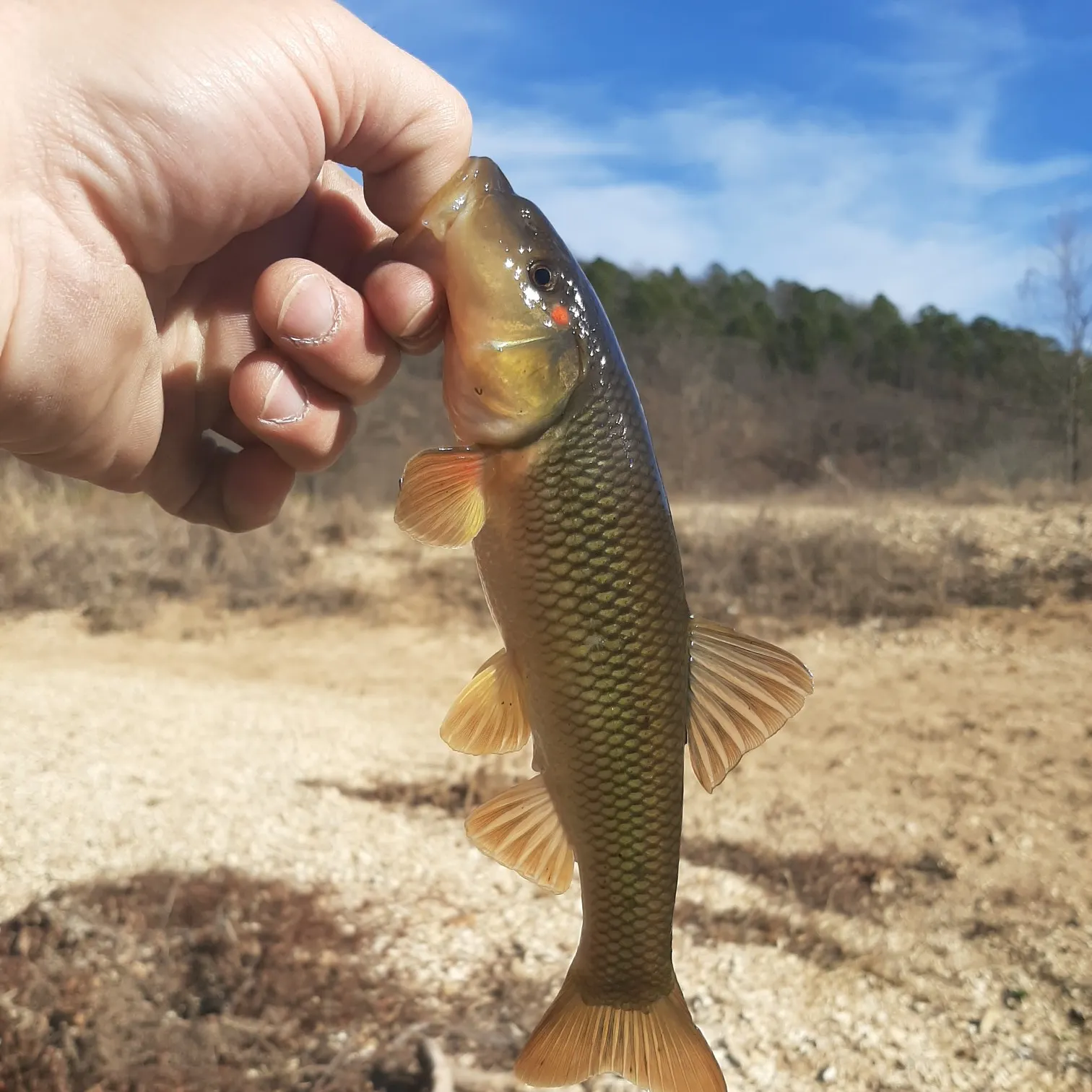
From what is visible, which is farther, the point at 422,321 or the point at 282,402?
the point at 282,402

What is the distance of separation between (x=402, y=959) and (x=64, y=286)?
3977 millimetres

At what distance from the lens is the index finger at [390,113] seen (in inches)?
94.3

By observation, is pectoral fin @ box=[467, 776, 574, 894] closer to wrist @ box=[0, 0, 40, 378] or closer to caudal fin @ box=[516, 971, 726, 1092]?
caudal fin @ box=[516, 971, 726, 1092]

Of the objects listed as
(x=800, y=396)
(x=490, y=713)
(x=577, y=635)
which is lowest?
(x=490, y=713)

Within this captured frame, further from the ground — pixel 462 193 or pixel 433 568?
pixel 462 193

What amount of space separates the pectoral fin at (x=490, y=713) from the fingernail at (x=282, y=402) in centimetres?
92

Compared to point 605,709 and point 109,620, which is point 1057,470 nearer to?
point 109,620

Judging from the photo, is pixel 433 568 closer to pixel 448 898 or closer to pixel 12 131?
pixel 448 898

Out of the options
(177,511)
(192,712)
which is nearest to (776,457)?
(192,712)

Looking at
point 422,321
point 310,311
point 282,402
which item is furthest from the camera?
point 282,402

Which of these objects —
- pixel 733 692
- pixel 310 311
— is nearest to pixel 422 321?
pixel 310 311

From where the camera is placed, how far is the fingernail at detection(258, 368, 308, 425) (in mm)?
2551

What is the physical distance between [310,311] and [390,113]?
53 centimetres

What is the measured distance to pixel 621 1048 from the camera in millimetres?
2139
